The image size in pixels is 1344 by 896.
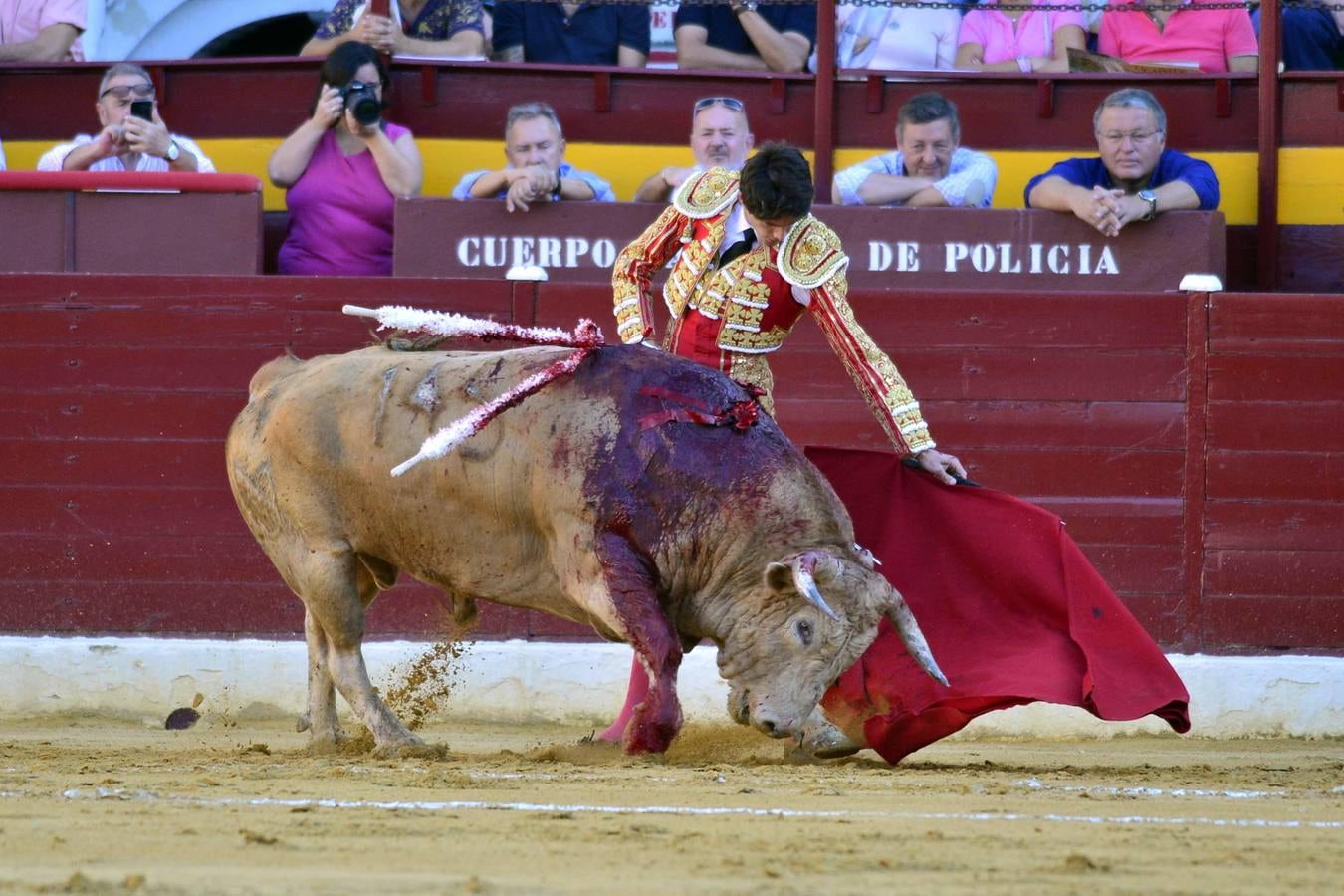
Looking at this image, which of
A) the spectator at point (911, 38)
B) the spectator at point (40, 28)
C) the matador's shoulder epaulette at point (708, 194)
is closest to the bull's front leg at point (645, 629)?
the matador's shoulder epaulette at point (708, 194)

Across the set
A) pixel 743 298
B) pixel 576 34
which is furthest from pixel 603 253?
pixel 743 298

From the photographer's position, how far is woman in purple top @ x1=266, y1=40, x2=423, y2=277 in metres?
6.41

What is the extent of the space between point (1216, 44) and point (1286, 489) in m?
1.59

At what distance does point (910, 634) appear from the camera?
4453 mm

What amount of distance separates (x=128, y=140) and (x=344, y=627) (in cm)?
234

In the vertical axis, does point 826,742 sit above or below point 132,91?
below

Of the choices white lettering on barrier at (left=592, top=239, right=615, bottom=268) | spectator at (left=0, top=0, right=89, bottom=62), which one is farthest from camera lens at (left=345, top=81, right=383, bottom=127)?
spectator at (left=0, top=0, right=89, bottom=62)

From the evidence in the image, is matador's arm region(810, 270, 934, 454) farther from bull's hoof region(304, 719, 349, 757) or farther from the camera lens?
the camera lens

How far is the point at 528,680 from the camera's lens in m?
6.26

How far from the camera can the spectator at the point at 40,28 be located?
709 centimetres

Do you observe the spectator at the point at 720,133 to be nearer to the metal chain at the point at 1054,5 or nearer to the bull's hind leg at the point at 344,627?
the metal chain at the point at 1054,5

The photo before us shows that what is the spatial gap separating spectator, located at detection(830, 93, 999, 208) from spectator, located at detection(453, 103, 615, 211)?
77 cm

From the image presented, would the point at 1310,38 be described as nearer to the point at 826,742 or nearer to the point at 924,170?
the point at 924,170

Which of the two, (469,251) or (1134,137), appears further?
(469,251)
